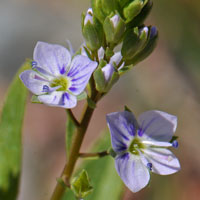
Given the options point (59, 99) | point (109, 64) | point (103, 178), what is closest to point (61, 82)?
point (59, 99)

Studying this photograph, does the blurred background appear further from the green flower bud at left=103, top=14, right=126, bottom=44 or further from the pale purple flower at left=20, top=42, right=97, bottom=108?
the green flower bud at left=103, top=14, right=126, bottom=44

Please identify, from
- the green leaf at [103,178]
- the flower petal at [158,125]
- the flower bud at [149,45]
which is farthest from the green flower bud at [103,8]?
the green leaf at [103,178]

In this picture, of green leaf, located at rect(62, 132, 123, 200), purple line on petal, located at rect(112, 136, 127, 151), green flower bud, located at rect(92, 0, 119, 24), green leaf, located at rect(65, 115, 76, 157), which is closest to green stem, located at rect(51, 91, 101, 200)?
green leaf, located at rect(65, 115, 76, 157)

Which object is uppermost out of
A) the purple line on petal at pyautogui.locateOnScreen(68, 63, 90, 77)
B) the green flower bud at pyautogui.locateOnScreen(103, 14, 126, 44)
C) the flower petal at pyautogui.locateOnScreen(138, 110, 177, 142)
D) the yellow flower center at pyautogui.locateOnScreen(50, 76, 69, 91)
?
the green flower bud at pyautogui.locateOnScreen(103, 14, 126, 44)

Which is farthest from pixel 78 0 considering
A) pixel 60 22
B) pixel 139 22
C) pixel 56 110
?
pixel 139 22

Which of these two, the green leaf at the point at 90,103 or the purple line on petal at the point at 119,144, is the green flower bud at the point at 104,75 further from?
the purple line on petal at the point at 119,144
